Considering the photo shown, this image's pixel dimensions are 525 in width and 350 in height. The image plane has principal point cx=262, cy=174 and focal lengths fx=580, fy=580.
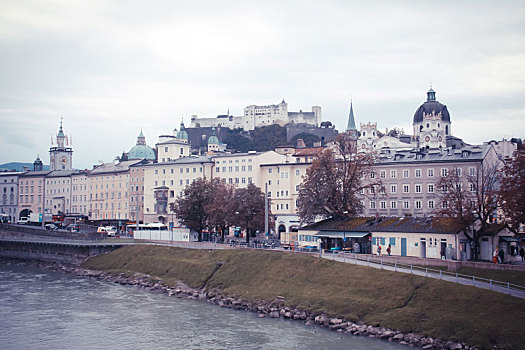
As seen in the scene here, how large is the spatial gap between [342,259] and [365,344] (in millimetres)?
16889

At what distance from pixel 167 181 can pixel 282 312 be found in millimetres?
75555

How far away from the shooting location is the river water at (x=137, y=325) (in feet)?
129

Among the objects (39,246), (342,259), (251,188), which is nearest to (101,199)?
(39,246)

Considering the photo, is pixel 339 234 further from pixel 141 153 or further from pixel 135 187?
pixel 141 153

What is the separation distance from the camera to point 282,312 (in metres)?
47.5

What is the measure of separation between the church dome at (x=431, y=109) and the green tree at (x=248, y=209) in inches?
4143

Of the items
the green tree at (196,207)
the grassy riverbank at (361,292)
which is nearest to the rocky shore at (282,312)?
the grassy riverbank at (361,292)

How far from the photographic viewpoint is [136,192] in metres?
126

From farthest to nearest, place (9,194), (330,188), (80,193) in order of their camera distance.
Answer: (9,194)
(80,193)
(330,188)

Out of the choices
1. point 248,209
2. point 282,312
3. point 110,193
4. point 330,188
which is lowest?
point 282,312

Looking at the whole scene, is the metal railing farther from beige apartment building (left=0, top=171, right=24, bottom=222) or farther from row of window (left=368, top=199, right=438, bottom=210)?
beige apartment building (left=0, top=171, right=24, bottom=222)

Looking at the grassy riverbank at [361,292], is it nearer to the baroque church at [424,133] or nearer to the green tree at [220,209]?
the green tree at [220,209]

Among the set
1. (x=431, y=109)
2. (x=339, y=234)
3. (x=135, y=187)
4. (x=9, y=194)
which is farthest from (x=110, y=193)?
(x=431, y=109)

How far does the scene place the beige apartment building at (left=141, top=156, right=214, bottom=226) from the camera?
115312 mm
